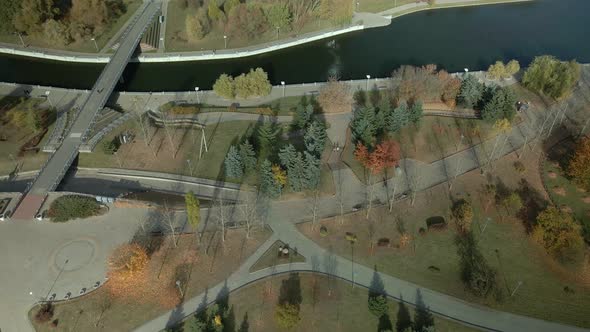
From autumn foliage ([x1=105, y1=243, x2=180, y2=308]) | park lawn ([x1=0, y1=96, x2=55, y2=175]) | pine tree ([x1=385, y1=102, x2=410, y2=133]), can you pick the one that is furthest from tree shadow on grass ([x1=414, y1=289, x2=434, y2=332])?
park lawn ([x1=0, y1=96, x2=55, y2=175])

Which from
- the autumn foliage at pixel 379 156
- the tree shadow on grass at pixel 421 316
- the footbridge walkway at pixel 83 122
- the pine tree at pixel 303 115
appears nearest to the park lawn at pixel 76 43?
the footbridge walkway at pixel 83 122

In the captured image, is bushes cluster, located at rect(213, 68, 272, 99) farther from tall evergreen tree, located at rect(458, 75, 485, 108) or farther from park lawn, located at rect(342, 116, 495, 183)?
tall evergreen tree, located at rect(458, 75, 485, 108)

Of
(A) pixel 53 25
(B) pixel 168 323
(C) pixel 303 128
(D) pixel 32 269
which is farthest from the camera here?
(A) pixel 53 25

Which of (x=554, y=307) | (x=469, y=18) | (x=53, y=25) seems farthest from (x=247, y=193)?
(x=469, y=18)

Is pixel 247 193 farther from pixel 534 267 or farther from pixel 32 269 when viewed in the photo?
pixel 534 267

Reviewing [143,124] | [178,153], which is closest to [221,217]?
[178,153]
